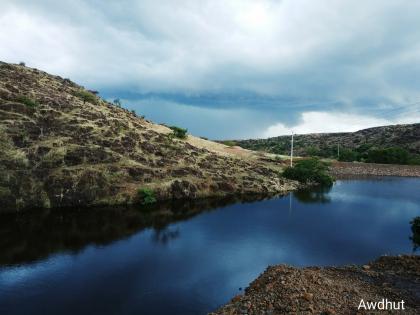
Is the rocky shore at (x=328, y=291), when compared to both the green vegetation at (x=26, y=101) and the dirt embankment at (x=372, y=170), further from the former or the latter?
the dirt embankment at (x=372, y=170)

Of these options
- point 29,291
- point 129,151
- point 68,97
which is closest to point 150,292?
point 29,291

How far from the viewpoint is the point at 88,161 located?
3113 inches

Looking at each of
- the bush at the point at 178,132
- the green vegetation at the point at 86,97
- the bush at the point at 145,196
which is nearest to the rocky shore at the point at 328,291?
the bush at the point at 145,196

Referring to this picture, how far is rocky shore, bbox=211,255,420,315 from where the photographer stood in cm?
2722

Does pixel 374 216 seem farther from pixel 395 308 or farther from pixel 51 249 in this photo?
pixel 51 249

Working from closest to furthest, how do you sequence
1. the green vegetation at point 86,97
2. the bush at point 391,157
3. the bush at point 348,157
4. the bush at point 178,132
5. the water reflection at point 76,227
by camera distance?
1. the water reflection at point 76,227
2. the green vegetation at point 86,97
3. the bush at point 178,132
4. the bush at point 391,157
5. the bush at point 348,157

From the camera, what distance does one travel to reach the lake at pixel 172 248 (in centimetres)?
3369

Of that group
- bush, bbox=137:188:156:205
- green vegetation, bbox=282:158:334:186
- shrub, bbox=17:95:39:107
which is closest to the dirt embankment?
green vegetation, bbox=282:158:334:186

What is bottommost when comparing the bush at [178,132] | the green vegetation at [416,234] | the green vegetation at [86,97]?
the green vegetation at [416,234]

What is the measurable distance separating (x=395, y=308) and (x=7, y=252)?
41.8 m

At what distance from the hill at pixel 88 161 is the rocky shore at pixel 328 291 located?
4790 centimetres

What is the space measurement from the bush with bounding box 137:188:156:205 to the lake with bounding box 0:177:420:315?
10.9ft

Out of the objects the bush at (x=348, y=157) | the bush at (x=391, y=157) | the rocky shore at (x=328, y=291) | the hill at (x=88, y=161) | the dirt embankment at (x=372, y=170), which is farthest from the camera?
the bush at (x=348, y=157)

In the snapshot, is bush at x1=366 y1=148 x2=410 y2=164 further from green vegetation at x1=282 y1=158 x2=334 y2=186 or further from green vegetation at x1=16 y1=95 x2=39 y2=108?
green vegetation at x1=16 y1=95 x2=39 y2=108
